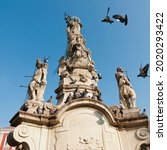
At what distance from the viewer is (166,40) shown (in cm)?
769

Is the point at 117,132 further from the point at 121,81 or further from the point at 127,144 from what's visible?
the point at 121,81

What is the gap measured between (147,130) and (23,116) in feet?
14.5

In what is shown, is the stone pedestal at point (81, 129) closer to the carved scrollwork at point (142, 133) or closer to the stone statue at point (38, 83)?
the carved scrollwork at point (142, 133)

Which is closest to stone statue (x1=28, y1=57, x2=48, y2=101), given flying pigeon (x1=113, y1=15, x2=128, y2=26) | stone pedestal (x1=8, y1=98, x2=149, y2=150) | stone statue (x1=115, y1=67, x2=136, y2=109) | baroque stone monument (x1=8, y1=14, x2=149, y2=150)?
baroque stone monument (x1=8, y1=14, x2=149, y2=150)

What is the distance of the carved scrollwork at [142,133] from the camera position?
29.2 ft

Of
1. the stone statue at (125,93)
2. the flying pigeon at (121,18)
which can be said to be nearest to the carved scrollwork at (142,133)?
the stone statue at (125,93)

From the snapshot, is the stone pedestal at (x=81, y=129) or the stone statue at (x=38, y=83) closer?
the stone pedestal at (x=81, y=129)

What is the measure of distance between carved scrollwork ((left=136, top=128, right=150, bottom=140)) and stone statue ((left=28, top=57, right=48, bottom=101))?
161 inches

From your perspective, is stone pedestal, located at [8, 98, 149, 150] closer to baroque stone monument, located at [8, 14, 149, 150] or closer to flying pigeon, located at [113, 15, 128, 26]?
baroque stone monument, located at [8, 14, 149, 150]

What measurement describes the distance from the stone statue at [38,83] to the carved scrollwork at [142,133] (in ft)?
13.4

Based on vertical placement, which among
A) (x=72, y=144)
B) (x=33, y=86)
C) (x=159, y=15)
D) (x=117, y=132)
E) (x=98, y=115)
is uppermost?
(x=159, y=15)

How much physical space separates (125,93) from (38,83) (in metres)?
3.78

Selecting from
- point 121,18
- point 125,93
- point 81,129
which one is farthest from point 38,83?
point 121,18

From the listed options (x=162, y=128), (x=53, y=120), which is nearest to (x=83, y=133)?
(x=53, y=120)
